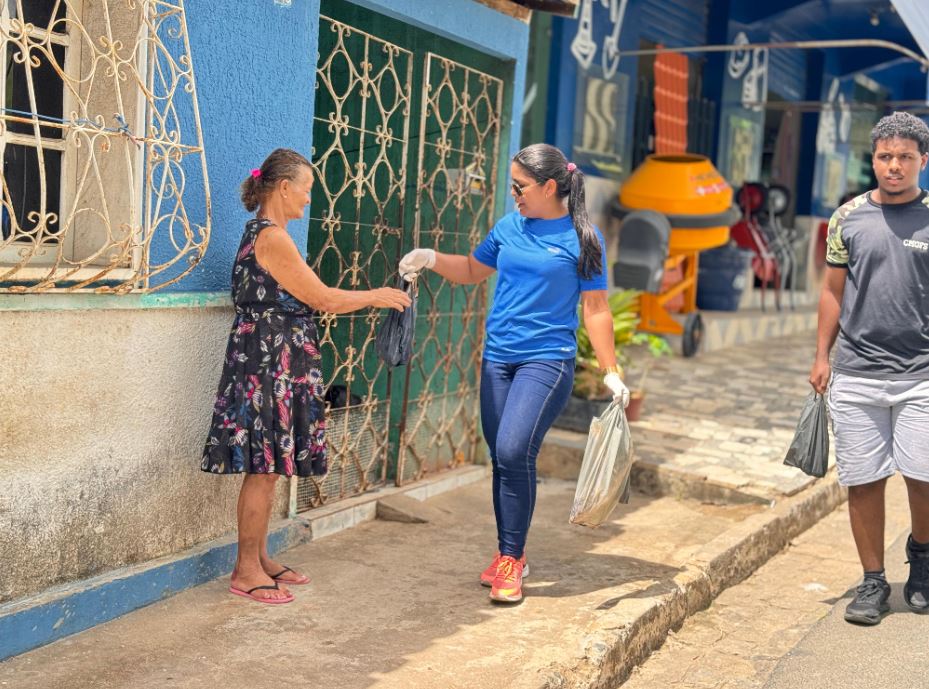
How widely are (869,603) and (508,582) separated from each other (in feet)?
5.22

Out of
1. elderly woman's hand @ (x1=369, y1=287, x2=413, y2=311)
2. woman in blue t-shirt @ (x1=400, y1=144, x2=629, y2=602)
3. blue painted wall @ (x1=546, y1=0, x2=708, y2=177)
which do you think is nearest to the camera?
elderly woman's hand @ (x1=369, y1=287, x2=413, y2=311)

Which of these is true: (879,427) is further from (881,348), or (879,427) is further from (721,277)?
(721,277)

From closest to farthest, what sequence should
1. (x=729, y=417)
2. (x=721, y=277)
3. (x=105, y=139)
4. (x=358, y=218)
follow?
1. (x=105, y=139)
2. (x=358, y=218)
3. (x=729, y=417)
4. (x=721, y=277)

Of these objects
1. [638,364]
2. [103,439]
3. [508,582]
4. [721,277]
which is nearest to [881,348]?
[508,582]

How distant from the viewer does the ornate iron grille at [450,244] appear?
598 centimetres

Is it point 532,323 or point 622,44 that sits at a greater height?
point 622,44

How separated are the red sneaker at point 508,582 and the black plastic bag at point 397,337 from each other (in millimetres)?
927

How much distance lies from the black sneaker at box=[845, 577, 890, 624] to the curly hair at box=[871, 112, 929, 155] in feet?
6.09

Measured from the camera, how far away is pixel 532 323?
4.49m

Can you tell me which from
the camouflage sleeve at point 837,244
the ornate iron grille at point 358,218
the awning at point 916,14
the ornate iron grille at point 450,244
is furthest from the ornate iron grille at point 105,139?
the awning at point 916,14

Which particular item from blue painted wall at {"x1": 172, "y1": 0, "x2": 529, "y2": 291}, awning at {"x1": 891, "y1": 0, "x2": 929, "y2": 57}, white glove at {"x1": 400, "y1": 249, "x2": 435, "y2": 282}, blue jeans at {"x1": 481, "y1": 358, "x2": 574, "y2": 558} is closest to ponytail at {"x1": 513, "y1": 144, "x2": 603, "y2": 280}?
blue jeans at {"x1": 481, "y1": 358, "x2": 574, "y2": 558}

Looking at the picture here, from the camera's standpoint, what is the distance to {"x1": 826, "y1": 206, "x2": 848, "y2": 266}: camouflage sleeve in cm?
469

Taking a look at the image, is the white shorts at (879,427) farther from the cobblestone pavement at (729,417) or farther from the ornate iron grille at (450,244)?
the ornate iron grille at (450,244)

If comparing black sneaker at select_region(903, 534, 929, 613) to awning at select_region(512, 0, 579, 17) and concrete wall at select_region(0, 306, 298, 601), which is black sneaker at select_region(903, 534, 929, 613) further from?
awning at select_region(512, 0, 579, 17)
